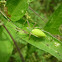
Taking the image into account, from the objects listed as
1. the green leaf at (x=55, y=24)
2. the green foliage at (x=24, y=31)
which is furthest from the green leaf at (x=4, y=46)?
the green leaf at (x=55, y=24)

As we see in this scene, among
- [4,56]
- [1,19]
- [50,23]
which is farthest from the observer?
[50,23]

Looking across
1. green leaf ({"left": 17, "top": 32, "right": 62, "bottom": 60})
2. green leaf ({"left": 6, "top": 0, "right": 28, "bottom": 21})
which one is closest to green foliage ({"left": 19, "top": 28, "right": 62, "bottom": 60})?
green leaf ({"left": 17, "top": 32, "right": 62, "bottom": 60})

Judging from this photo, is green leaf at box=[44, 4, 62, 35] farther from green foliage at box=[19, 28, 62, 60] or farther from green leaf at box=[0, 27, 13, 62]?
green leaf at box=[0, 27, 13, 62]

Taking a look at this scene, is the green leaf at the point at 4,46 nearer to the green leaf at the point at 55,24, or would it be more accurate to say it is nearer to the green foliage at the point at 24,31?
the green foliage at the point at 24,31

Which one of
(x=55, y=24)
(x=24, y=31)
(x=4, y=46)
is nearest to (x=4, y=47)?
(x=4, y=46)

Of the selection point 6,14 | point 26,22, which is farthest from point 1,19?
point 26,22

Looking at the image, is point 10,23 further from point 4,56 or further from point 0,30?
point 4,56

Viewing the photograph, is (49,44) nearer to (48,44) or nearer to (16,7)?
(48,44)

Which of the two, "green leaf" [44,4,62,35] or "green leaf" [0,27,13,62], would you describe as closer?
"green leaf" [0,27,13,62]
